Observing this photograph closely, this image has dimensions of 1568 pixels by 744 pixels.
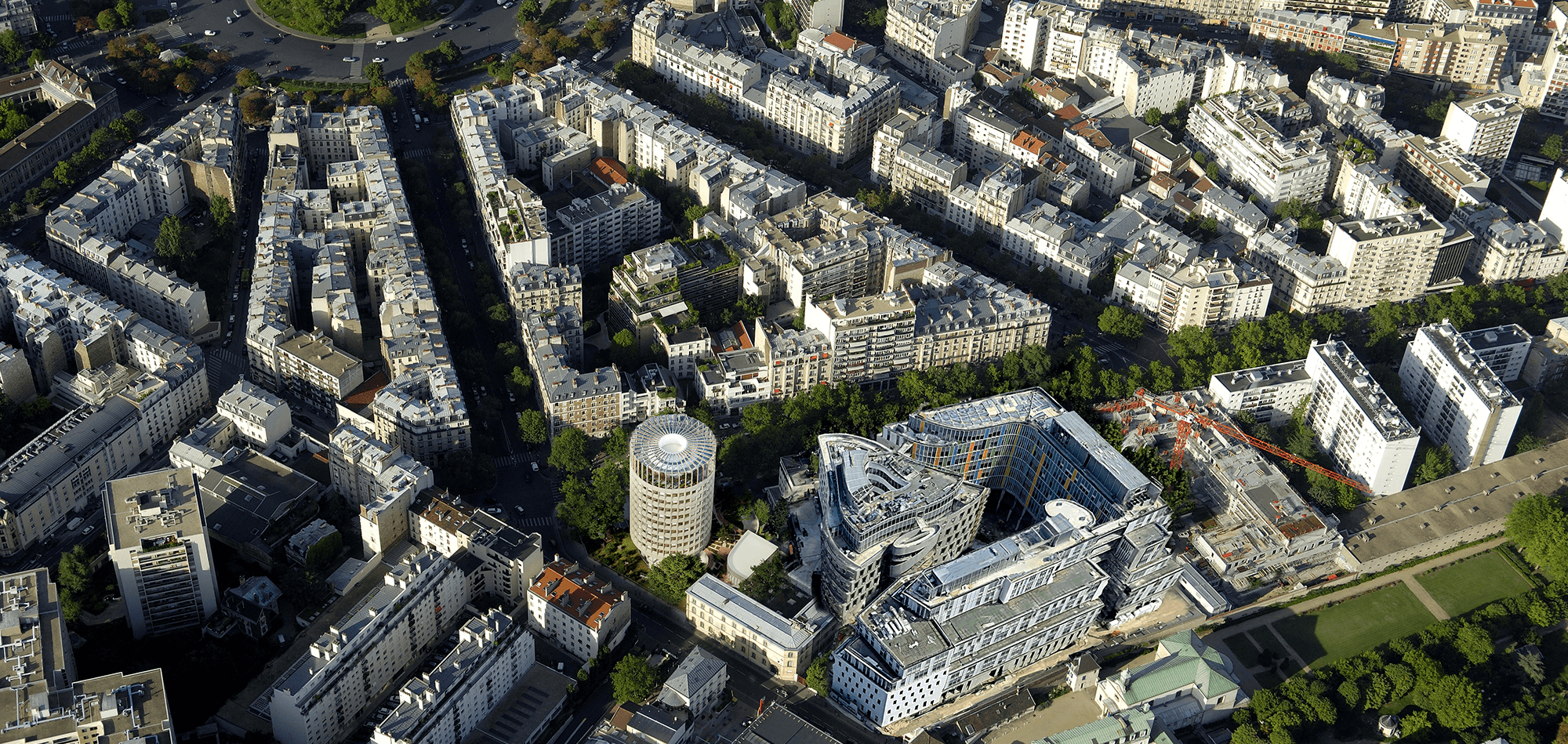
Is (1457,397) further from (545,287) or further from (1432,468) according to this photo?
(545,287)

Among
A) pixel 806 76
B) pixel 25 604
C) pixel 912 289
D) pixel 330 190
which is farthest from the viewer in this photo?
pixel 806 76

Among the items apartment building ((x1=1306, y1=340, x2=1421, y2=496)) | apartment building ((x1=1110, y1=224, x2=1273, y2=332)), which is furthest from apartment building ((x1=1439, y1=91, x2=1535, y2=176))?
apartment building ((x1=1306, y1=340, x2=1421, y2=496))

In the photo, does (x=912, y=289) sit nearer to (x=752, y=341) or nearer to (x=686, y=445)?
(x=752, y=341)

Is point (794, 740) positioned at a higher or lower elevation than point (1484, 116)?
lower

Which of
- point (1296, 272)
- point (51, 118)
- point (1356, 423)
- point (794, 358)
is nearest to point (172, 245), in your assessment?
point (51, 118)

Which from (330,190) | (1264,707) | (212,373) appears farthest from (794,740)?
(330,190)

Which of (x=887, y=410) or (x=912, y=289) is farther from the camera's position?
(x=912, y=289)
